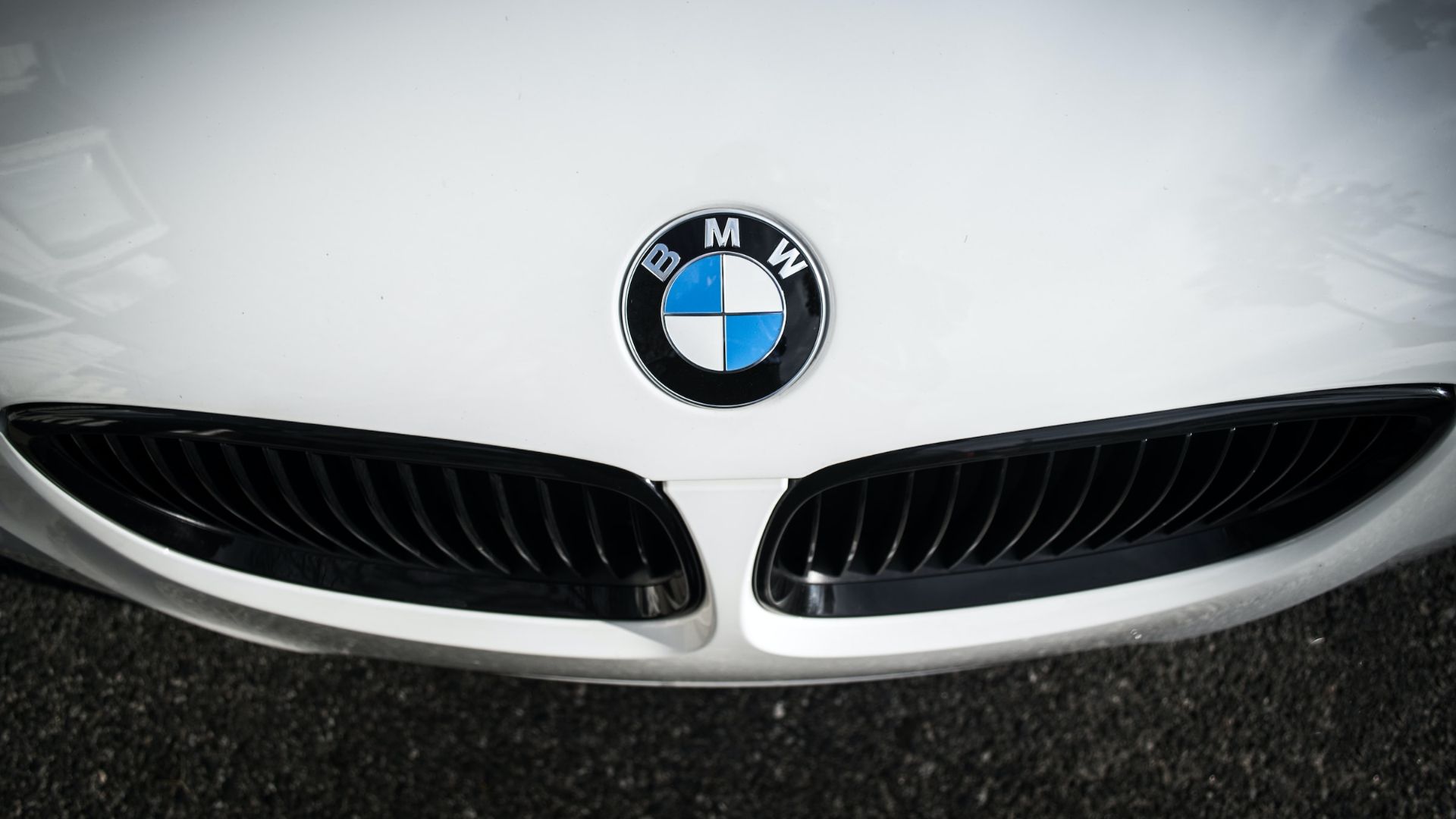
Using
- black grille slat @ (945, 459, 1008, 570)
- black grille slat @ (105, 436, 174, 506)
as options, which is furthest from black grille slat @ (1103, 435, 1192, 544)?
black grille slat @ (105, 436, 174, 506)

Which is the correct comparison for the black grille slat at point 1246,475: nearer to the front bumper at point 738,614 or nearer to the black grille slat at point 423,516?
the front bumper at point 738,614

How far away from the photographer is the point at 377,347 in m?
0.98

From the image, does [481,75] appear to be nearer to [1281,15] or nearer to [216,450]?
[216,450]

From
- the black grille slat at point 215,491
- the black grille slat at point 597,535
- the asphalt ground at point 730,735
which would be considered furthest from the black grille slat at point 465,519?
the asphalt ground at point 730,735

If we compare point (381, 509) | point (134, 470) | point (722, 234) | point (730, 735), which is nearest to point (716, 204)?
point (722, 234)

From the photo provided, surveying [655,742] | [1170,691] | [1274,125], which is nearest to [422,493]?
[655,742]

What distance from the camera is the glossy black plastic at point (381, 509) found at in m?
1.03

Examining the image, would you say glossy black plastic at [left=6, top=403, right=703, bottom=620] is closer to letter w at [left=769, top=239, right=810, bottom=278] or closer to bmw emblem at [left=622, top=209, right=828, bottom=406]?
bmw emblem at [left=622, top=209, right=828, bottom=406]

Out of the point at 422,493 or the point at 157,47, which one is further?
the point at 422,493

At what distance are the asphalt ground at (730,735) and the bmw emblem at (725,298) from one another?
0.91 metres

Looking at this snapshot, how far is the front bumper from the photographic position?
45.3 inches

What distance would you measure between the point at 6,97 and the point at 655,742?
124cm

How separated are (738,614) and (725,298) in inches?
14.0

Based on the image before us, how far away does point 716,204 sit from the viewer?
0.97 metres
